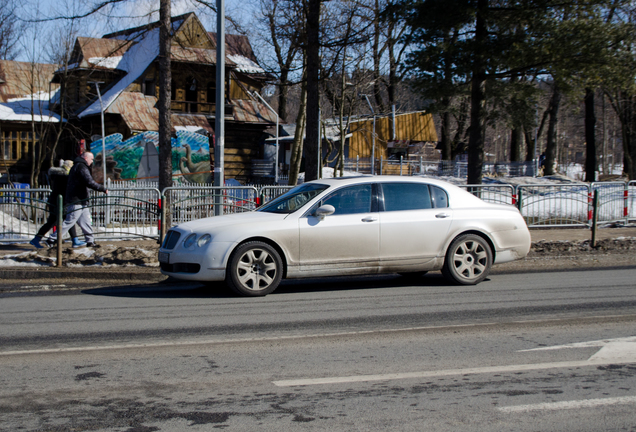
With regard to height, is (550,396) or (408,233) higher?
(408,233)

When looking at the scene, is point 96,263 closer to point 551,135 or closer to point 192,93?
point 192,93

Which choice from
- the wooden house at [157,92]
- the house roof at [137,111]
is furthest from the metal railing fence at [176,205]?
the house roof at [137,111]

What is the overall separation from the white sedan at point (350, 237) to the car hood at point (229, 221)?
0.01 m

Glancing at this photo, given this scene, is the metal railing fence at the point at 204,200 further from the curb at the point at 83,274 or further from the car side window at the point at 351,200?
the car side window at the point at 351,200

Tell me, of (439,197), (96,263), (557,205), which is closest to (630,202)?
(557,205)

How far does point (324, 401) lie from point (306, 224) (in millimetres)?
4407

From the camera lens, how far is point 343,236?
8.72 metres

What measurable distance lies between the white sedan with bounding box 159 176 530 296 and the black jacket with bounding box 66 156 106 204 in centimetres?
412

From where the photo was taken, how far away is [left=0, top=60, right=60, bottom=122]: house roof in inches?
1311

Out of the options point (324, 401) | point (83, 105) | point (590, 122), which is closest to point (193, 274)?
point (324, 401)

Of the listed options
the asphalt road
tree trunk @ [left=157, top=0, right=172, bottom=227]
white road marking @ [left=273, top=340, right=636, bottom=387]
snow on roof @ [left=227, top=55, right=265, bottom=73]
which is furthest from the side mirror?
snow on roof @ [left=227, top=55, right=265, bottom=73]

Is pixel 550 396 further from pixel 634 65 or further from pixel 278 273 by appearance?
pixel 634 65

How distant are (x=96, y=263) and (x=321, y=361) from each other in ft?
23.4

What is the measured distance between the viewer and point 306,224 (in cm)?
Result: 862
